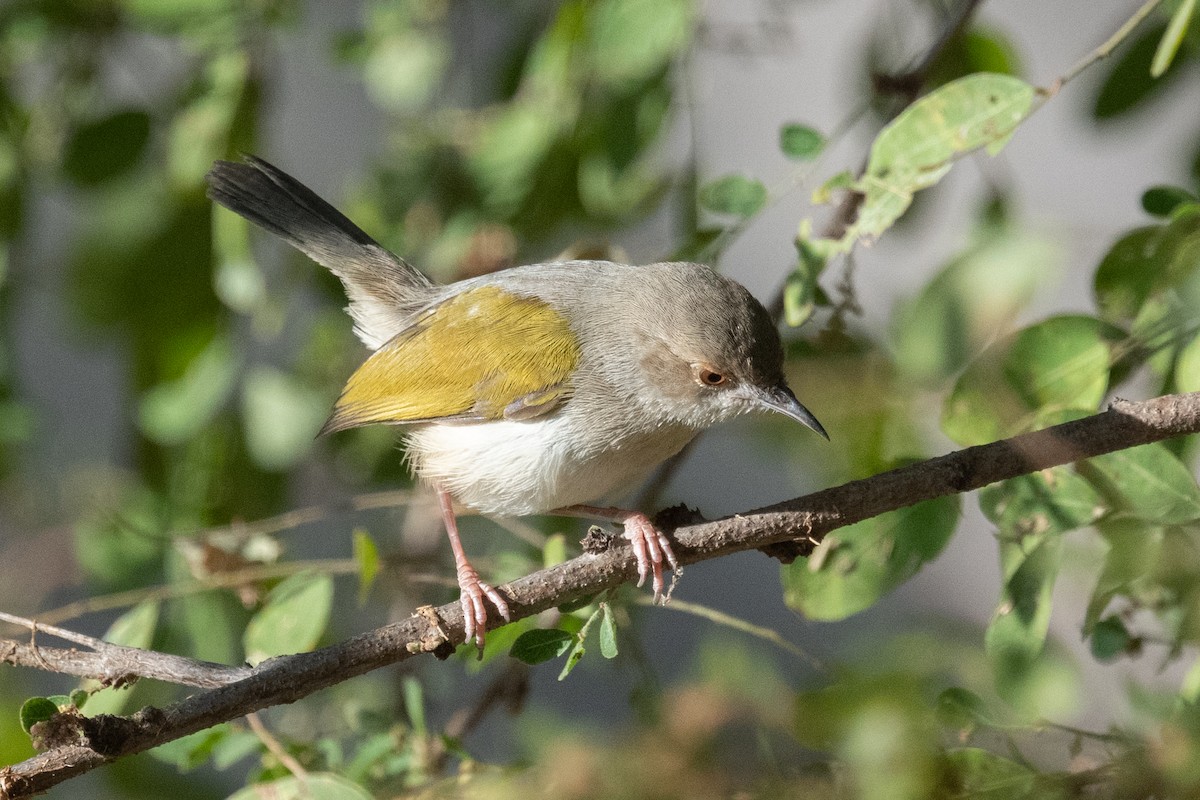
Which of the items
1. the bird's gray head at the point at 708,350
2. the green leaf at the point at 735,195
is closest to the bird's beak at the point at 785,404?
the bird's gray head at the point at 708,350

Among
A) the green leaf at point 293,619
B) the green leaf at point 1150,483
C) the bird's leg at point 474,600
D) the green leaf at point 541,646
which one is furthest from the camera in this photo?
the green leaf at point 293,619

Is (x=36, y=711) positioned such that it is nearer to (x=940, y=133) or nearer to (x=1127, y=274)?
(x=940, y=133)

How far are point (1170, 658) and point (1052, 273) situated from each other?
0.77 m

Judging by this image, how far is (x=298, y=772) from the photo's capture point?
2.40m

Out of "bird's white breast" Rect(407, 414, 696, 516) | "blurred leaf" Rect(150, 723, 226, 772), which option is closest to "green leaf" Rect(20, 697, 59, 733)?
"blurred leaf" Rect(150, 723, 226, 772)

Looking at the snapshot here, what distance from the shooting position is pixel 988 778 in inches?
78.0

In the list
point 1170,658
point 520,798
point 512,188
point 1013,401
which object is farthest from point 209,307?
point 1170,658

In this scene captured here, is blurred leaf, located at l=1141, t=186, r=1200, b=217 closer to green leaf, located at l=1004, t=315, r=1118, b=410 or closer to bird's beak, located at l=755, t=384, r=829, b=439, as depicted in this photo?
green leaf, located at l=1004, t=315, r=1118, b=410

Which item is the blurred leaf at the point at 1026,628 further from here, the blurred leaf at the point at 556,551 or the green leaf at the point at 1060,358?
the blurred leaf at the point at 556,551

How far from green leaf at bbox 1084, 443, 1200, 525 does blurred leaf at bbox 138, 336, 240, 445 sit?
8.47 feet

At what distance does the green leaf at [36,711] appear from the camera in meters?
1.84

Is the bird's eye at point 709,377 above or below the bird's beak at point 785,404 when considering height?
above

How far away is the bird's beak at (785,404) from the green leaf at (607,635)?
2.63 feet

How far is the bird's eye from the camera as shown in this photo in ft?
9.57
